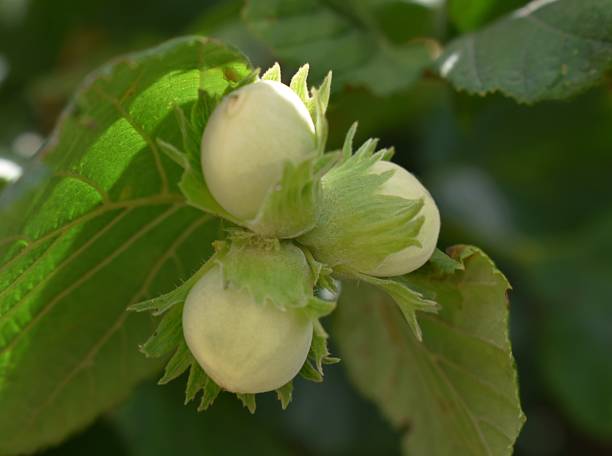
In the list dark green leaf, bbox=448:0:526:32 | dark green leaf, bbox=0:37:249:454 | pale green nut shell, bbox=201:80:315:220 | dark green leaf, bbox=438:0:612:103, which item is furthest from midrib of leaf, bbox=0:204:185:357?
dark green leaf, bbox=448:0:526:32

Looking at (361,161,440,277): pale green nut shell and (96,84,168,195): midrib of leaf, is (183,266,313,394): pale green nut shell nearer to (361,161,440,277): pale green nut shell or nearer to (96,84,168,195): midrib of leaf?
(361,161,440,277): pale green nut shell

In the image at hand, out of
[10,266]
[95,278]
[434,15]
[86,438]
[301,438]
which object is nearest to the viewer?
[10,266]

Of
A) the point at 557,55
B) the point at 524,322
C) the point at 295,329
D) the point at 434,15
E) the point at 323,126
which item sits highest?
the point at 323,126

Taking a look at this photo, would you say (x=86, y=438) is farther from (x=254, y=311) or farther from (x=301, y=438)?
(x=254, y=311)

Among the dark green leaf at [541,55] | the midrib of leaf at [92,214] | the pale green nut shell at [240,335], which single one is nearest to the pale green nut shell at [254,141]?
the pale green nut shell at [240,335]

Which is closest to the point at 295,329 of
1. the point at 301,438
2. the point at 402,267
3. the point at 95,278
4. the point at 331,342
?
the point at 402,267

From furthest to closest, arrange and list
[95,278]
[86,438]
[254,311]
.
→ [86,438] → [95,278] → [254,311]

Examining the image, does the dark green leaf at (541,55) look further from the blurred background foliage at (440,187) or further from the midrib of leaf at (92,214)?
the midrib of leaf at (92,214)
